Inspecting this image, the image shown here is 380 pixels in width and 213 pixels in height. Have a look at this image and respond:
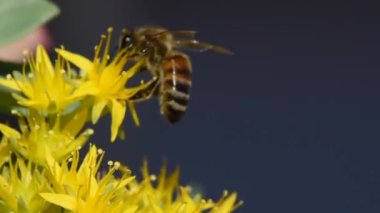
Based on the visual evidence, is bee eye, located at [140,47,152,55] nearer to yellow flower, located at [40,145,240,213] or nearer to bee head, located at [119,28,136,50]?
bee head, located at [119,28,136,50]

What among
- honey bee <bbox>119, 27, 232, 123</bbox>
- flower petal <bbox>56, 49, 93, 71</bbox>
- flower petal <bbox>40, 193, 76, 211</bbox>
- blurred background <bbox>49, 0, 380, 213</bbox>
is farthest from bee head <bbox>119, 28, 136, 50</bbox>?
blurred background <bbox>49, 0, 380, 213</bbox>

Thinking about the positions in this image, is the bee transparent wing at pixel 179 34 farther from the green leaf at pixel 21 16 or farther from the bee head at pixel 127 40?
the green leaf at pixel 21 16

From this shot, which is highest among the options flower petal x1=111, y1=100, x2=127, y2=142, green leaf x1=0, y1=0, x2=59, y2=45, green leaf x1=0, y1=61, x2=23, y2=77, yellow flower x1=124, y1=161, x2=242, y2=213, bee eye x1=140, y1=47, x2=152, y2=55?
green leaf x1=0, y1=0, x2=59, y2=45

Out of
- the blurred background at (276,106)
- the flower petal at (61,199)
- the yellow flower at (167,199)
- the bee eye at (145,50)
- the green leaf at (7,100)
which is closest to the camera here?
the flower petal at (61,199)

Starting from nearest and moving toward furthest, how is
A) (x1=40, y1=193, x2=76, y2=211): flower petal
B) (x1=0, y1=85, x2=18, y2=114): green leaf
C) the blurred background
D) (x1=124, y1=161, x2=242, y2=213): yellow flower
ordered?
(x1=40, y1=193, x2=76, y2=211): flower petal, (x1=124, y1=161, x2=242, y2=213): yellow flower, (x1=0, y1=85, x2=18, y2=114): green leaf, the blurred background

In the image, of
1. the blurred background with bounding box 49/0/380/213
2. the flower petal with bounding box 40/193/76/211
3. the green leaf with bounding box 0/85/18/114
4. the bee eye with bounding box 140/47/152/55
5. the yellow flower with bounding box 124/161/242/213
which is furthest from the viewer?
the blurred background with bounding box 49/0/380/213

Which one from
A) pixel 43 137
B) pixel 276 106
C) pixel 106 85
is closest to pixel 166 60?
pixel 106 85

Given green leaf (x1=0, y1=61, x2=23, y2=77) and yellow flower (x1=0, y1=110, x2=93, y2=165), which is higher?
green leaf (x1=0, y1=61, x2=23, y2=77)

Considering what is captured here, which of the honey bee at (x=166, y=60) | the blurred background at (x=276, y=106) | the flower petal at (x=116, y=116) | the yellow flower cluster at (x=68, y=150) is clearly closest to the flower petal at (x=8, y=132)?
the yellow flower cluster at (x=68, y=150)
